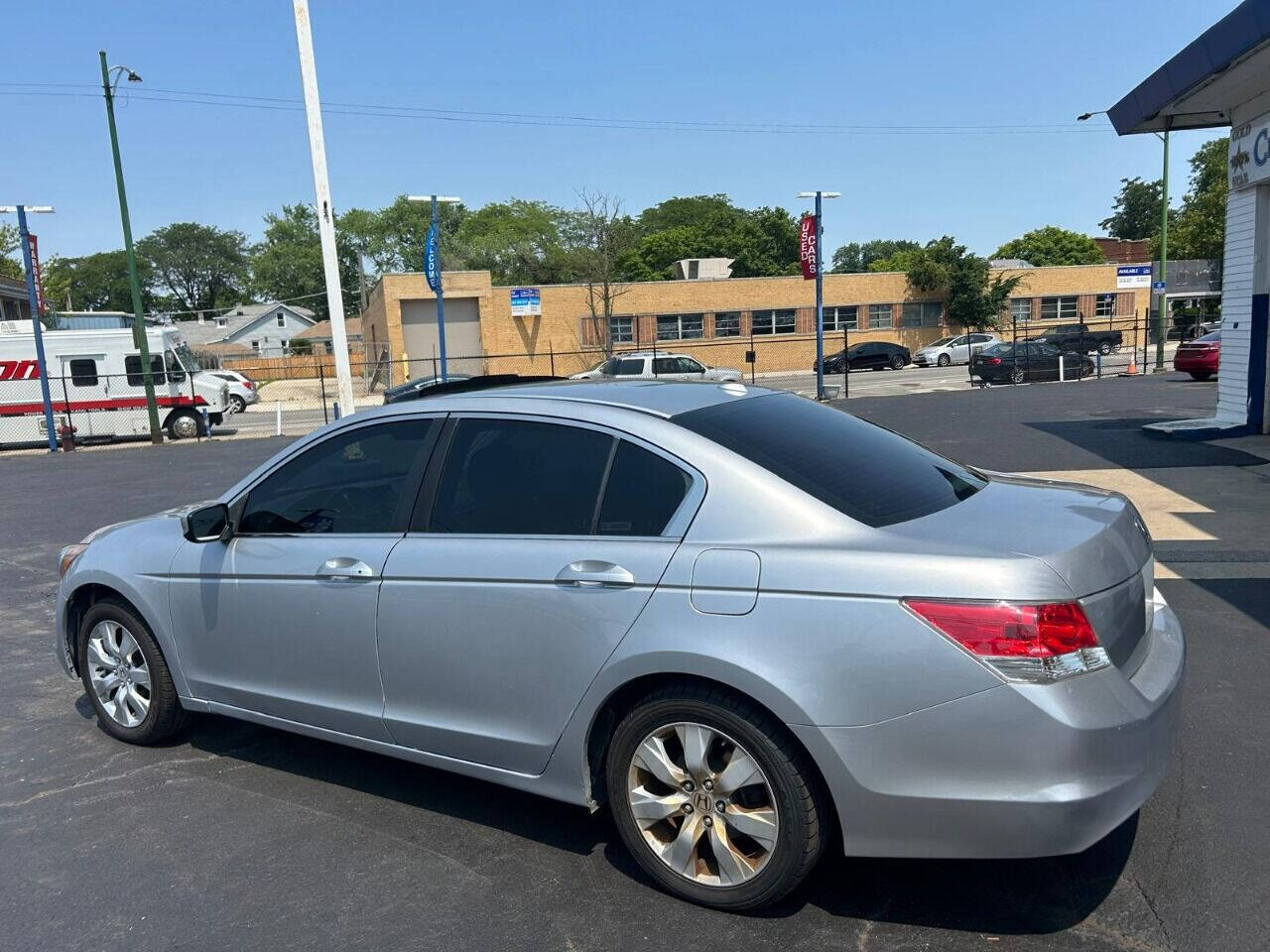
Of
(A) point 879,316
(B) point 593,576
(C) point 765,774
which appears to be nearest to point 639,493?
(B) point 593,576

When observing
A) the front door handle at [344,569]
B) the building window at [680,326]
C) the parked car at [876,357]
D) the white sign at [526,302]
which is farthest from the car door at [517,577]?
the building window at [680,326]

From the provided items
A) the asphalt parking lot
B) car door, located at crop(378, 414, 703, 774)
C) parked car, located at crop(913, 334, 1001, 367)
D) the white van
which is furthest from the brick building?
car door, located at crop(378, 414, 703, 774)

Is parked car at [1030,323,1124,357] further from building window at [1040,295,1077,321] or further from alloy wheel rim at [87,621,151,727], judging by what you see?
alloy wheel rim at [87,621,151,727]

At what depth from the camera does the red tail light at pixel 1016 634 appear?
8.71 feet

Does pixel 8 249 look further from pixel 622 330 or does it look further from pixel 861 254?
pixel 861 254

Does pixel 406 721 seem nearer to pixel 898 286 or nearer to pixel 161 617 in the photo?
pixel 161 617

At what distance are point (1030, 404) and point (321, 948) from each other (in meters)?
19.4

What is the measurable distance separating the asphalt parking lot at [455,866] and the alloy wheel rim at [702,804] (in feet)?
0.60

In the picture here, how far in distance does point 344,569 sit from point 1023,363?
3027 cm

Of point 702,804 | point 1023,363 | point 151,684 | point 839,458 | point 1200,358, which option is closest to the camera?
point 702,804

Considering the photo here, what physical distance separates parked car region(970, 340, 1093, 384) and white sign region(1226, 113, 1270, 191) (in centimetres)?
1732

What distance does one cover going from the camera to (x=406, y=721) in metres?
3.68

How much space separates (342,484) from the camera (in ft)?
13.8

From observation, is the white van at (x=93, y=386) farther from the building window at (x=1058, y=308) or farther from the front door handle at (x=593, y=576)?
the building window at (x=1058, y=308)
